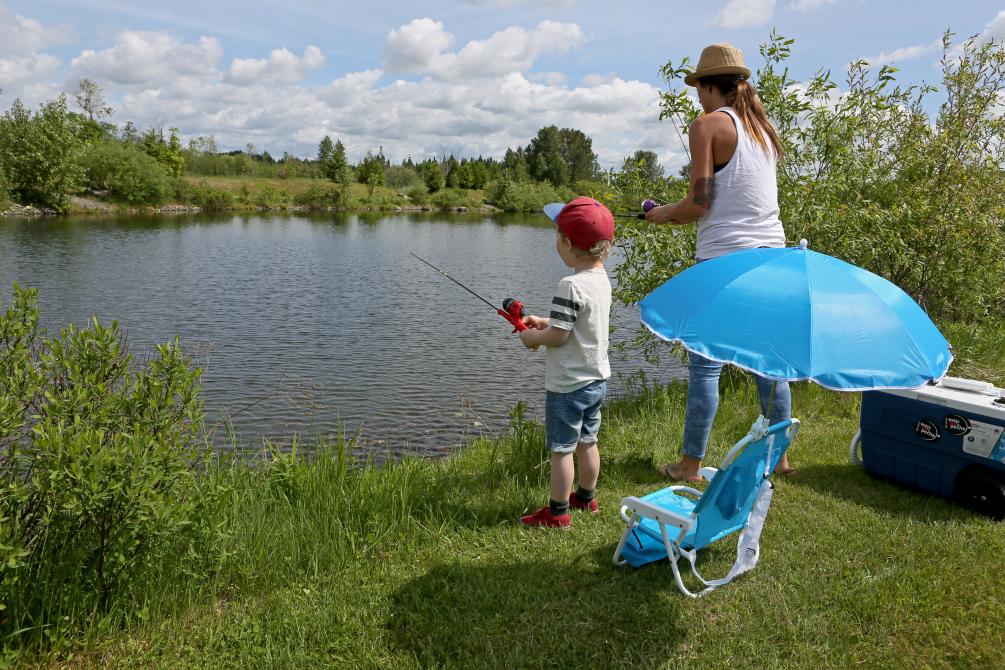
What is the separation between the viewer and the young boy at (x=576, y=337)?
339cm

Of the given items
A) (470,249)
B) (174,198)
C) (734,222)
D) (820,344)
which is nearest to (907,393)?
(734,222)

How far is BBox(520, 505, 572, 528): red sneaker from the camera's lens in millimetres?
3680

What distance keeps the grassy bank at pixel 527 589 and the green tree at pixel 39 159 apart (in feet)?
153

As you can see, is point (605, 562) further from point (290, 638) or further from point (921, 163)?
point (921, 163)

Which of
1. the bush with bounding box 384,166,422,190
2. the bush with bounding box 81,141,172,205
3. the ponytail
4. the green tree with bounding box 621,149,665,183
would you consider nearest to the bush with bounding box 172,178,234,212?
the bush with bounding box 81,141,172,205

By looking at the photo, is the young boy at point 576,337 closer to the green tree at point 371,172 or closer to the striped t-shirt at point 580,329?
the striped t-shirt at point 580,329

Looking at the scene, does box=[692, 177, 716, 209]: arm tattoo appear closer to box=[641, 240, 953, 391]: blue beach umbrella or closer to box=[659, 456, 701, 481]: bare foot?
box=[641, 240, 953, 391]: blue beach umbrella

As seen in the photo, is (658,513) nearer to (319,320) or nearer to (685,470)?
(685,470)

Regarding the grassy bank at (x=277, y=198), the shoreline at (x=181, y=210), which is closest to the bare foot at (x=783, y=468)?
the shoreline at (x=181, y=210)

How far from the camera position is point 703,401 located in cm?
402

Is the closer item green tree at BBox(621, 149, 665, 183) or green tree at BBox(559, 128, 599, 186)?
green tree at BBox(621, 149, 665, 183)

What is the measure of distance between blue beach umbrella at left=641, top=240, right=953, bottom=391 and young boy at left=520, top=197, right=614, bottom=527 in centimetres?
58

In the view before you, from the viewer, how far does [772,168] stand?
150 inches

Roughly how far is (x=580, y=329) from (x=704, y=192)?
1.00m
